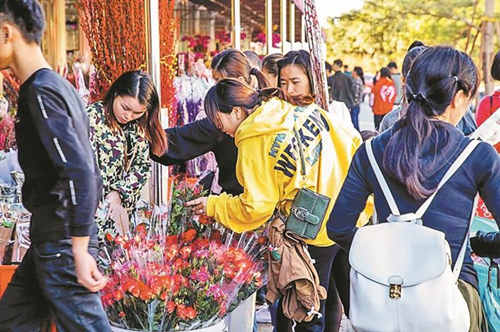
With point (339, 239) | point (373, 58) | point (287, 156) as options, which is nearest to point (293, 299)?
point (287, 156)

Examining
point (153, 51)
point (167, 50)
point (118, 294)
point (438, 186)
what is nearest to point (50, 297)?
point (118, 294)

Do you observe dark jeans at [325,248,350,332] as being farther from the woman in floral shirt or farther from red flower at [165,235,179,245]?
the woman in floral shirt

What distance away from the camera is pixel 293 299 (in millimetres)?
4332

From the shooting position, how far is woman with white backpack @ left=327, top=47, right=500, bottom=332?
277 cm

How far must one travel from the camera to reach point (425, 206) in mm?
2902

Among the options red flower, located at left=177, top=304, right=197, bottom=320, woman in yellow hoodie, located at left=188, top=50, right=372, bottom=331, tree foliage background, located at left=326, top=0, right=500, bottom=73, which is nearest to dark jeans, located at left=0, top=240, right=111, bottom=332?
red flower, located at left=177, top=304, right=197, bottom=320

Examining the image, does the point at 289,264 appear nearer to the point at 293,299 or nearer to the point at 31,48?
the point at 293,299

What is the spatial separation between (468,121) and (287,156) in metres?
1.44

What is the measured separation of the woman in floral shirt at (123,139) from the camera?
459cm

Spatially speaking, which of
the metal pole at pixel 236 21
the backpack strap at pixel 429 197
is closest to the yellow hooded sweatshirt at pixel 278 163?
the backpack strap at pixel 429 197

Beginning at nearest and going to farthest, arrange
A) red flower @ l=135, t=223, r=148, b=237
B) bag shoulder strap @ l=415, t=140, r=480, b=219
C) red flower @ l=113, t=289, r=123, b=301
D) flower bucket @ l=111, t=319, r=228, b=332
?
bag shoulder strap @ l=415, t=140, r=480, b=219
red flower @ l=113, t=289, r=123, b=301
flower bucket @ l=111, t=319, r=228, b=332
red flower @ l=135, t=223, r=148, b=237

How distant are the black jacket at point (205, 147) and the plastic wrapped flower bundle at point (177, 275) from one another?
26.4 inches

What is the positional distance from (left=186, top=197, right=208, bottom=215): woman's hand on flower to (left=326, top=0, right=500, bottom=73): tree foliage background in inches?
1083

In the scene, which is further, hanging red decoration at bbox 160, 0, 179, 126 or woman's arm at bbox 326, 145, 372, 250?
hanging red decoration at bbox 160, 0, 179, 126
